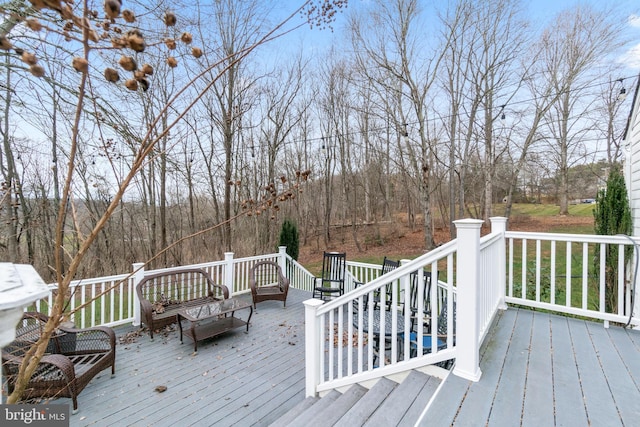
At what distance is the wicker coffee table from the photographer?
12.5 ft

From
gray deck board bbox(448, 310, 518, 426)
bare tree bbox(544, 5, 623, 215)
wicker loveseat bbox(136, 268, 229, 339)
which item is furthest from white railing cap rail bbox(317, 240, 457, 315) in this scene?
bare tree bbox(544, 5, 623, 215)

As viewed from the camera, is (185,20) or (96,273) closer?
(185,20)

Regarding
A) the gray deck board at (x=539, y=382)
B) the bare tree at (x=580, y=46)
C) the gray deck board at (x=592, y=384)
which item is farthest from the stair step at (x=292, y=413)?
the bare tree at (x=580, y=46)

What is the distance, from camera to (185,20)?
10.6 feet

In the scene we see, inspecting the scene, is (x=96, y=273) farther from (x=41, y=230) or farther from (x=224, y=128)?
(x=224, y=128)

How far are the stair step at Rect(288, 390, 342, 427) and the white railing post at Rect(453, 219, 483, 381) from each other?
1.09 metres

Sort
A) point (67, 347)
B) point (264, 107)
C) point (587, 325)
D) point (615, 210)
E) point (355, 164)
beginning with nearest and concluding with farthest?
1. point (587, 325)
2. point (67, 347)
3. point (615, 210)
4. point (264, 107)
5. point (355, 164)

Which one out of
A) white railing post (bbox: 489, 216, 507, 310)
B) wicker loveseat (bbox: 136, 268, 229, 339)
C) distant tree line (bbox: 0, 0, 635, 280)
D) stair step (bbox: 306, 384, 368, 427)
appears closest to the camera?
stair step (bbox: 306, 384, 368, 427)

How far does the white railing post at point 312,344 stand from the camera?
257 cm

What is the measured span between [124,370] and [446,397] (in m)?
3.52

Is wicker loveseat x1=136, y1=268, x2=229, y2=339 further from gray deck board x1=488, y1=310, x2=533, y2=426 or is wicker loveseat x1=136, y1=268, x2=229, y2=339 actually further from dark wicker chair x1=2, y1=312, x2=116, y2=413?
gray deck board x1=488, y1=310, x2=533, y2=426

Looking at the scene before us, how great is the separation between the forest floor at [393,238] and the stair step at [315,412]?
7.97 meters

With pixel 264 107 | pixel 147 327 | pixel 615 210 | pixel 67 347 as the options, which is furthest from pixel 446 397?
pixel 264 107

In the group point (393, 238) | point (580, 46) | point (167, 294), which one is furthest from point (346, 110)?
point (167, 294)
